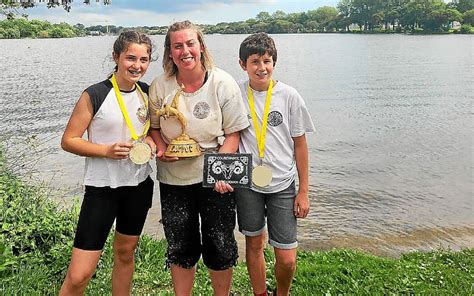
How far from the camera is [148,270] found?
527cm

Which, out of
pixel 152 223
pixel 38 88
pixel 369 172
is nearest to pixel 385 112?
pixel 369 172

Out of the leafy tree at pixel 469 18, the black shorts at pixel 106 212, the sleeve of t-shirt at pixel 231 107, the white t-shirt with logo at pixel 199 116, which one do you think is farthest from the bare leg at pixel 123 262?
the leafy tree at pixel 469 18

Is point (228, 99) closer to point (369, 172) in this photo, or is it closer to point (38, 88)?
point (369, 172)

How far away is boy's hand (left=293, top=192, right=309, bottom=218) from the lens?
4.08 meters

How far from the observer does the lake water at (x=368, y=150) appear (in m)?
9.28

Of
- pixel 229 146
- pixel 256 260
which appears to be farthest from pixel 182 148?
pixel 256 260

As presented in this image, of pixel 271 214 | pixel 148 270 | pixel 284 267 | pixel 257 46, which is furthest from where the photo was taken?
pixel 148 270

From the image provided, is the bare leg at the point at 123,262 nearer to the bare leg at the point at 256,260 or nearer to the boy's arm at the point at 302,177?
the bare leg at the point at 256,260

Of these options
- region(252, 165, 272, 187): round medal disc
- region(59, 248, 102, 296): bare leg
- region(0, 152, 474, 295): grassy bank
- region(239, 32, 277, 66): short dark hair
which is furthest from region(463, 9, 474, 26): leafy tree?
region(59, 248, 102, 296): bare leg

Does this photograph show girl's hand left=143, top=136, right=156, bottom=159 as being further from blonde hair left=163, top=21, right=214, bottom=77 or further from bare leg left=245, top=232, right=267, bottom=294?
bare leg left=245, top=232, right=267, bottom=294

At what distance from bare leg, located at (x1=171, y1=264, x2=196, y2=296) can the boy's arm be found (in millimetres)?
1014

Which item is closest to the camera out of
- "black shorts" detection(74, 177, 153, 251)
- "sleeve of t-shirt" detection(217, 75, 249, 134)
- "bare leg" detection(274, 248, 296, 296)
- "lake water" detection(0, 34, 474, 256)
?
"black shorts" detection(74, 177, 153, 251)

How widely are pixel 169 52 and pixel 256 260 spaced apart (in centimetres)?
192

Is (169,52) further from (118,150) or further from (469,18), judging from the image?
(469,18)
